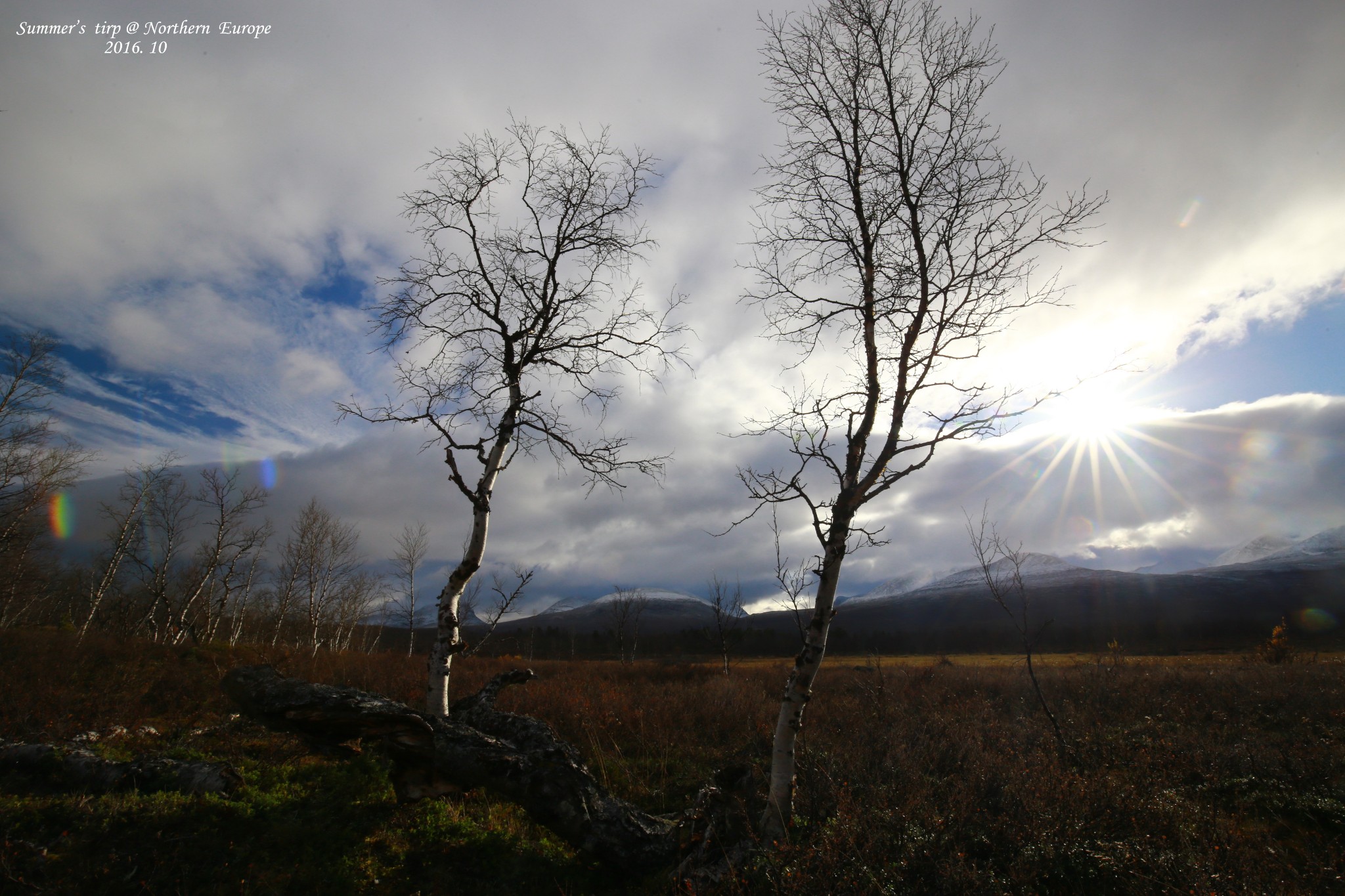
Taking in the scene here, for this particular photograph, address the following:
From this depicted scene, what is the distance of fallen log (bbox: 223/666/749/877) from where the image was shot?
5.94m

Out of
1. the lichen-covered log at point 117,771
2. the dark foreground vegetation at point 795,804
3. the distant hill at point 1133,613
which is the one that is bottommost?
the distant hill at point 1133,613

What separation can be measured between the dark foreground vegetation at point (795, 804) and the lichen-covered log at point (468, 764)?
43cm

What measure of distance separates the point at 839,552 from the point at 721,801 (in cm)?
343

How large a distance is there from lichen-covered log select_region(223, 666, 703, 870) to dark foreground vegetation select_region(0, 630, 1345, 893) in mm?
431

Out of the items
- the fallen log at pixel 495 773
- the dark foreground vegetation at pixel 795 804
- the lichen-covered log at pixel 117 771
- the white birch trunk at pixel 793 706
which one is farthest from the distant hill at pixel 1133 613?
the lichen-covered log at pixel 117 771

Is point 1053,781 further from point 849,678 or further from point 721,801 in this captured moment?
point 849,678

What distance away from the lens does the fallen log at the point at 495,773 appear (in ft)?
19.5

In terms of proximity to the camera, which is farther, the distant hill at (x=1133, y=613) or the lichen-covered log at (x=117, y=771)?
the distant hill at (x=1133, y=613)

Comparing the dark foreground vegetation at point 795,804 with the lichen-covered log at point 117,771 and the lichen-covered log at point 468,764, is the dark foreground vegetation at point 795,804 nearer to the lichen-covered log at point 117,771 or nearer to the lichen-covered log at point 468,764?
the lichen-covered log at point 117,771

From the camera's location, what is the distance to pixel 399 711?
243 inches

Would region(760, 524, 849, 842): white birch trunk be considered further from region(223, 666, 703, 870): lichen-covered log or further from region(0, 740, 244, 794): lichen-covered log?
region(0, 740, 244, 794): lichen-covered log

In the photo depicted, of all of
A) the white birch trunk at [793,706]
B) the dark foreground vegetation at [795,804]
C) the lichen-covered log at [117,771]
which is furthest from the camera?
the lichen-covered log at [117,771]

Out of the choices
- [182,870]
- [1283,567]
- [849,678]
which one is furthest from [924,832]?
[1283,567]

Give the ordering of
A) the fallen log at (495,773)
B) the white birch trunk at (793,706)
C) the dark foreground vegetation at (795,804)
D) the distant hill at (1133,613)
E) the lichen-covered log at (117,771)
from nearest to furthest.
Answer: the dark foreground vegetation at (795,804), the white birch trunk at (793,706), the fallen log at (495,773), the lichen-covered log at (117,771), the distant hill at (1133,613)
